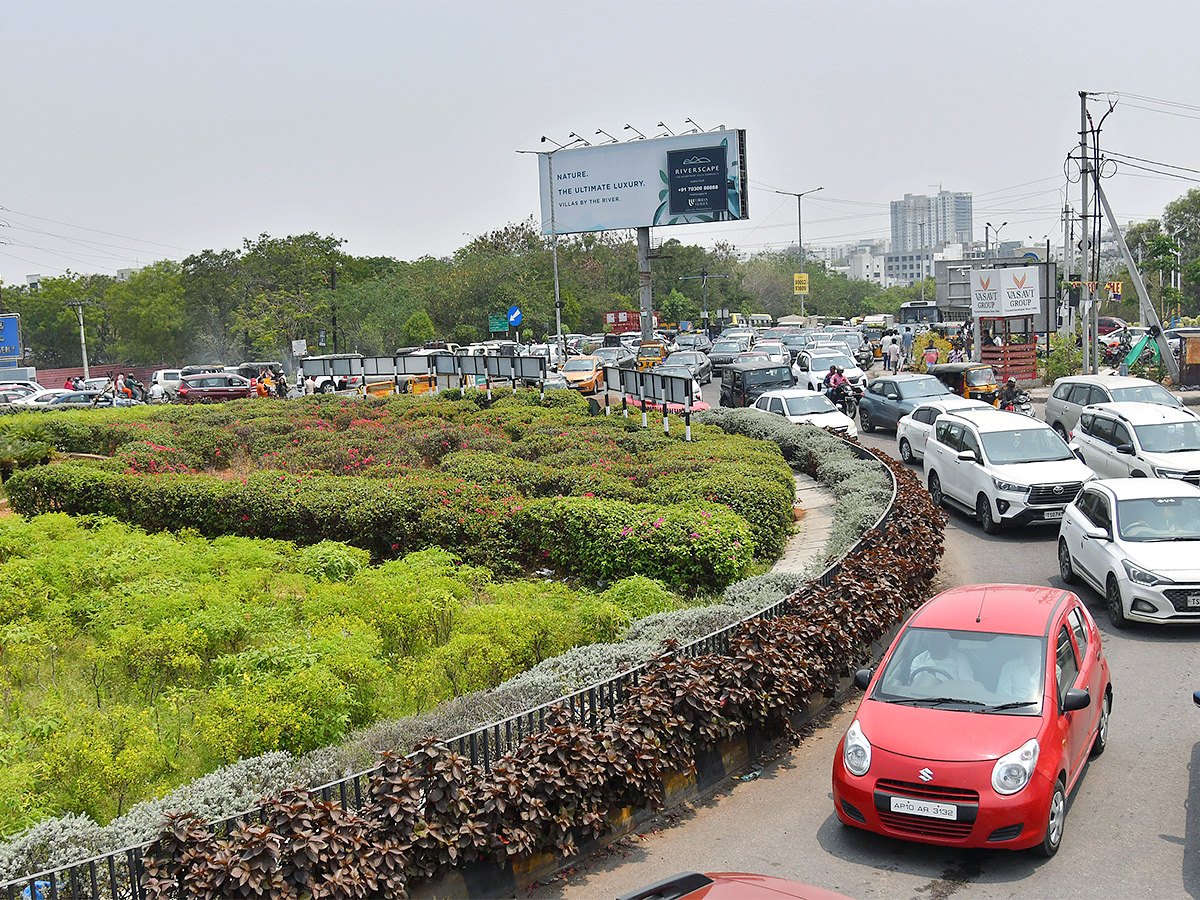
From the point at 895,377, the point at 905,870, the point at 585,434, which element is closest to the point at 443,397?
the point at 585,434

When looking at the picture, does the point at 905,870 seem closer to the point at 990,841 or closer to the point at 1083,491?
the point at 990,841

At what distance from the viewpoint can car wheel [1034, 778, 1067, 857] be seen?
6891mm

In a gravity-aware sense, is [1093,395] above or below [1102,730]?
above

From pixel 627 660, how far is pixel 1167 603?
6.53 metres

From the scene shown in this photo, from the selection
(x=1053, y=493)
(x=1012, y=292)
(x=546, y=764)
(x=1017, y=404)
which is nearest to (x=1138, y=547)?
(x=1053, y=493)

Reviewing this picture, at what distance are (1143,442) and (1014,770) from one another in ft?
43.0

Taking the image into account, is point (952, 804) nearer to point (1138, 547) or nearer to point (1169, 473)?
point (1138, 547)

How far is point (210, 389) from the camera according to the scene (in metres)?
42.5

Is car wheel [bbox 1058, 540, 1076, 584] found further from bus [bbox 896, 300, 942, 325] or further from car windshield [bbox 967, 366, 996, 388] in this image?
bus [bbox 896, 300, 942, 325]

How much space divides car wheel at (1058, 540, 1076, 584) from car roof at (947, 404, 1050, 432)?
168 inches

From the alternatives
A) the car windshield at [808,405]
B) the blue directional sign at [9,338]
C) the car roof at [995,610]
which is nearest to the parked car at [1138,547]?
the car roof at [995,610]

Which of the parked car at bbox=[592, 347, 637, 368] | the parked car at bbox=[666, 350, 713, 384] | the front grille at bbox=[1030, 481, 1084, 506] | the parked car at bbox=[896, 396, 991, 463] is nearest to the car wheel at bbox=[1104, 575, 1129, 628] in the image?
the front grille at bbox=[1030, 481, 1084, 506]

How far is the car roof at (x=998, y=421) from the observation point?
59.4 feet

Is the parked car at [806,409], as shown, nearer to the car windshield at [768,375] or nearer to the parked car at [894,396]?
the parked car at [894,396]
